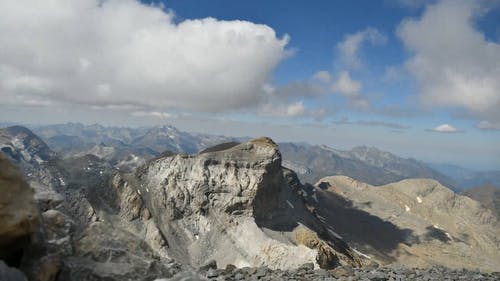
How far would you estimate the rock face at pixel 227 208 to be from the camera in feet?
212

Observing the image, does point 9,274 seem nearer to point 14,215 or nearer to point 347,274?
point 14,215

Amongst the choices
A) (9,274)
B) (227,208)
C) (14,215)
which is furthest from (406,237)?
(9,274)

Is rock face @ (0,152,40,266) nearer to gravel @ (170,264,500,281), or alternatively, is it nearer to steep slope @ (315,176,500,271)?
gravel @ (170,264,500,281)

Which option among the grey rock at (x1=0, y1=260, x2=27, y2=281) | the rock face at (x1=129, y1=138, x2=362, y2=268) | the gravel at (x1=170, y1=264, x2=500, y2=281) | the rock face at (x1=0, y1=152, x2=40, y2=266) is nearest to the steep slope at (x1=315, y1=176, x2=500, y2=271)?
the rock face at (x1=129, y1=138, x2=362, y2=268)

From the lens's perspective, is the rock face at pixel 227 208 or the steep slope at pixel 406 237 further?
the steep slope at pixel 406 237

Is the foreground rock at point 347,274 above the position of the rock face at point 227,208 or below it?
above

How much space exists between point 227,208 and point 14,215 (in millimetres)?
63477

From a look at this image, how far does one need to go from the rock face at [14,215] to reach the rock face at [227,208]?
52.9m

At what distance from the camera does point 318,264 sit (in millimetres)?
55312

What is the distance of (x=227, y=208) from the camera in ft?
236

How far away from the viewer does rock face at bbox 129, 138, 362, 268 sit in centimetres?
6462

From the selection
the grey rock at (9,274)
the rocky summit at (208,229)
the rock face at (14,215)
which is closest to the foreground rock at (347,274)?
the rocky summit at (208,229)

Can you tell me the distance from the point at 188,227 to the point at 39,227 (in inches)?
2422

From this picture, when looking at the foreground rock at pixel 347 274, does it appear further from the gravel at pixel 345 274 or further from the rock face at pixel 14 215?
the rock face at pixel 14 215
